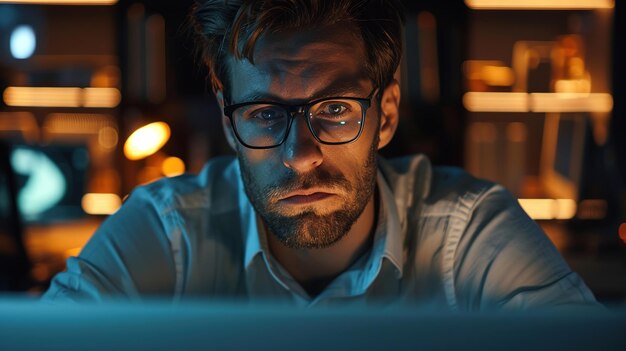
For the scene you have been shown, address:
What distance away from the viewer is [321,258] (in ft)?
4.24

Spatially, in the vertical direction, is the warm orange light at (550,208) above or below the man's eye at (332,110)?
below

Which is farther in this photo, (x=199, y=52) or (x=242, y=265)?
(x=199, y=52)

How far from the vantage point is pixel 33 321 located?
252 mm

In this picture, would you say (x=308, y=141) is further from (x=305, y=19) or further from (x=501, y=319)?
(x=501, y=319)

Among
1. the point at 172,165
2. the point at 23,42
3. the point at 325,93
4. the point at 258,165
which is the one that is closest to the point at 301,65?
the point at 325,93

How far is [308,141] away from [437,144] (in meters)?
2.53

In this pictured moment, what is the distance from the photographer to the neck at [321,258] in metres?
1.29

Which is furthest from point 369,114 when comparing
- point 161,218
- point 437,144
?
point 437,144

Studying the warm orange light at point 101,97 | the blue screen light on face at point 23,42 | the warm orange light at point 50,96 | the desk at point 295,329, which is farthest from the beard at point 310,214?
the blue screen light on face at point 23,42

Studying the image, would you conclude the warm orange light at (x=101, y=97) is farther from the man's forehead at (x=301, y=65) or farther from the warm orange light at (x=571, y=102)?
the man's forehead at (x=301, y=65)

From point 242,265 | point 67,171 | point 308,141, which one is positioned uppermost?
point 308,141

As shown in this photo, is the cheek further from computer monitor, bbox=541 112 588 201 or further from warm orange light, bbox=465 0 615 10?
computer monitor, bbox=541 112 588 201

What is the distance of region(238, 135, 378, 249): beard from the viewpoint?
3.83 ft

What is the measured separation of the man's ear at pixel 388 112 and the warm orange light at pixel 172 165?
7.87ft
